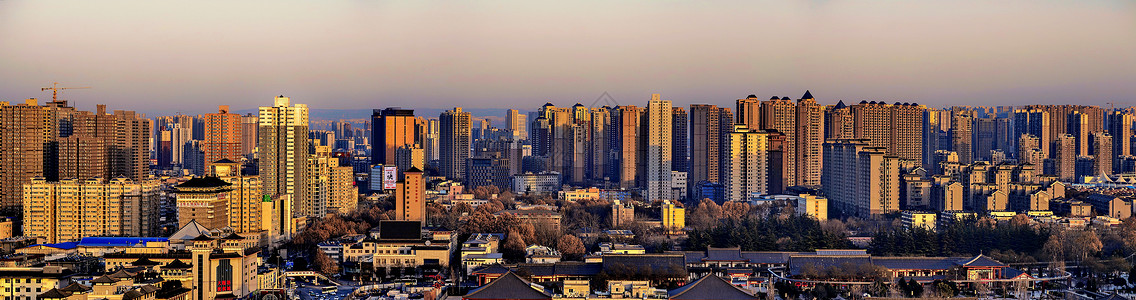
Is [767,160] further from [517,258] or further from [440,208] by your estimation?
[517,258]

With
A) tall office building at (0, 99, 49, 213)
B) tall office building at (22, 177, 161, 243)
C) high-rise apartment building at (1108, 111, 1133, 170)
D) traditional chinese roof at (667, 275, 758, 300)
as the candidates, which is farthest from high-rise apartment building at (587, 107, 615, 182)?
traditional chinese roof at (667, 275, 758, 300)

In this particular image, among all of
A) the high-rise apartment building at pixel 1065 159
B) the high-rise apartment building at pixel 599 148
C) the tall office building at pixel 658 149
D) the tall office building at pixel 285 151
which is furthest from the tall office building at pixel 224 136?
the high-rise apartment building at pixel 1065 159

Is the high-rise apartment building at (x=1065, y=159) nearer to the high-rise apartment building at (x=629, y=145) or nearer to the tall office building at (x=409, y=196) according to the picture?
the high-rise apartment building at (x=629, y=145)

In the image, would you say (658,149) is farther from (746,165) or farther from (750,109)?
(750,109)

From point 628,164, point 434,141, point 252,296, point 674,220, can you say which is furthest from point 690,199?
point 252,296

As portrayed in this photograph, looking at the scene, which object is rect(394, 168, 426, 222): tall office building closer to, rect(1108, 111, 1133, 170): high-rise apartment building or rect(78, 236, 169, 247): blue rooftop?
rect(78, 236, 169, 247): blue rooftop

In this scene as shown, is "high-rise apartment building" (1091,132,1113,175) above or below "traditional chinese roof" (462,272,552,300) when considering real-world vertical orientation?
above

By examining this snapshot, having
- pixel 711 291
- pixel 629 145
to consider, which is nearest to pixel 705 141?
pixel 629 145

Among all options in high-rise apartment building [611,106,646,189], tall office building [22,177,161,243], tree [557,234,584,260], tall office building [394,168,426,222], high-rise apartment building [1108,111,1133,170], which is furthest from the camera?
Result: high-rise apartment building [1108,111,1133,170]
